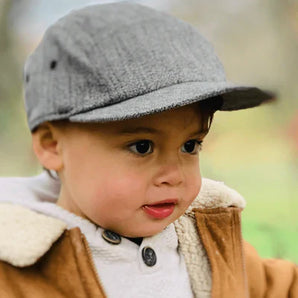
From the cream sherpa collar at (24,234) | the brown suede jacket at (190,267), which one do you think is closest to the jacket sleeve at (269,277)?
the brown suede jacket at (190,267)

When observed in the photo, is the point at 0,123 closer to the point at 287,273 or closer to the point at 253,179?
the point at 253,179

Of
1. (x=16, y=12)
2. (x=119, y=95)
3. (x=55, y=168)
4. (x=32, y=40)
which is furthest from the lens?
(x=16, y=12)

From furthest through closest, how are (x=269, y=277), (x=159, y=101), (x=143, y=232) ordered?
(x=269, y=277) < (x=143, y=232) < (x=159, y=101)

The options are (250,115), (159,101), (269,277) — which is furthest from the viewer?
(250,115)

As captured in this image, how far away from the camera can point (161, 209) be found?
0.77m

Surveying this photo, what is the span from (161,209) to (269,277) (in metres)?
0.39

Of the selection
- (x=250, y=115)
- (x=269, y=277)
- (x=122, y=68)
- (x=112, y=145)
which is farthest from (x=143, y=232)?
(x=250, y=115)

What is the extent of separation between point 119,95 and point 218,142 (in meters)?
1.66

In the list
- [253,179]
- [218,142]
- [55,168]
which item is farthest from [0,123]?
[55,168]

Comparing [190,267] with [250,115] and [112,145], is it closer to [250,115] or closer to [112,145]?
[112,145]

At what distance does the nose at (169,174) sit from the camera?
0.75m

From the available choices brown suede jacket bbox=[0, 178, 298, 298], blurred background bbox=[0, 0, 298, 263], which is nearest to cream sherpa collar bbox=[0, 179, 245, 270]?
brown suede jacket bbox=[0, 178, 298, 298]

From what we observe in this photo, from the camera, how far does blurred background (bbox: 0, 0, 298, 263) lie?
84.5 inches

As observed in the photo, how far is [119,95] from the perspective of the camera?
2.30 feet
